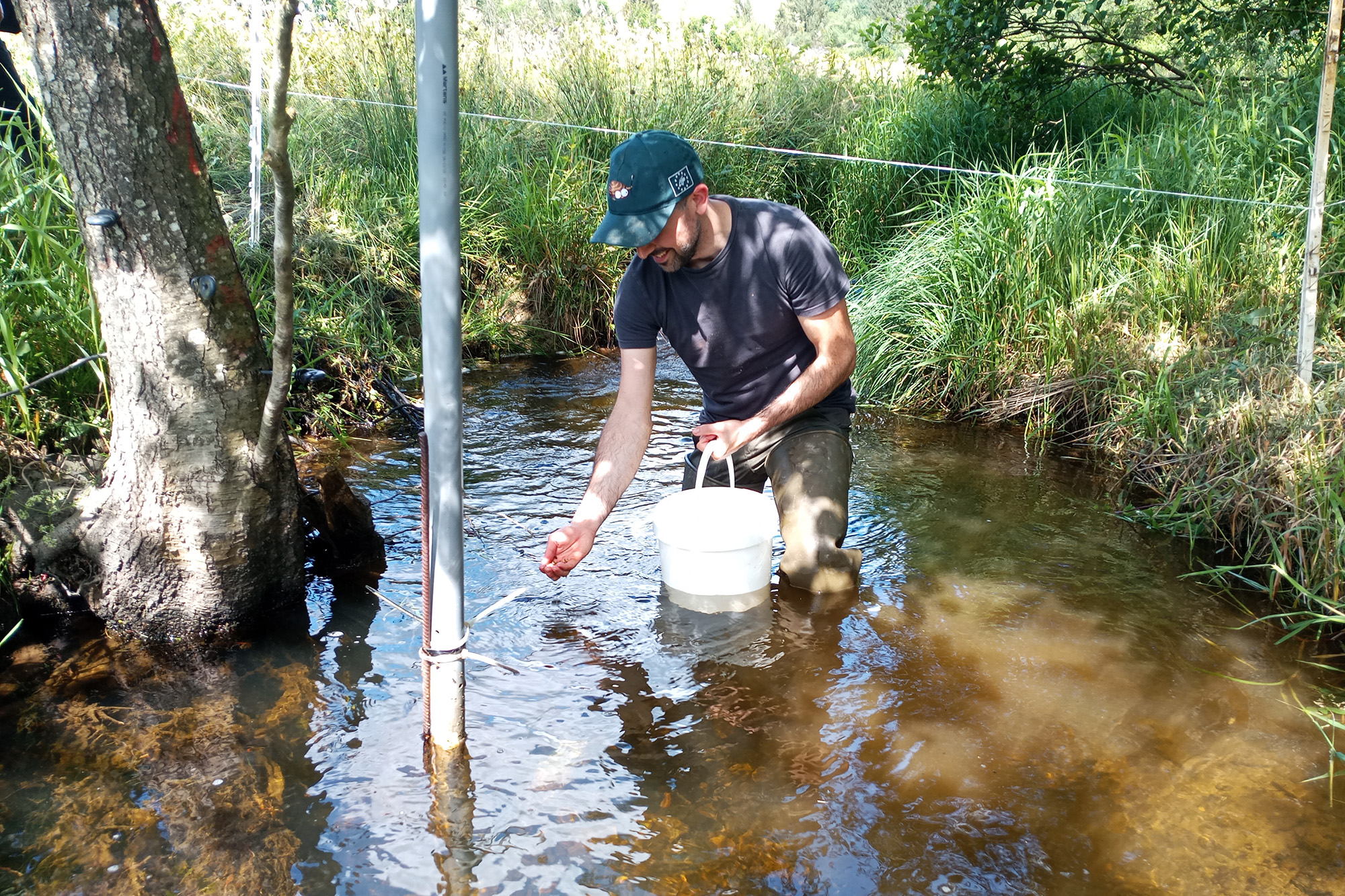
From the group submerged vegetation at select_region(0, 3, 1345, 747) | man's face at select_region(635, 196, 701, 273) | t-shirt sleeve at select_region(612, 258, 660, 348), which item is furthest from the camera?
submerged vegetation at select_region(0, 3, 1345, 747)

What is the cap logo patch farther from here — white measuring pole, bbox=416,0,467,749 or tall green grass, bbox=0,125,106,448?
tall green grass, bbox=0,125,106,448

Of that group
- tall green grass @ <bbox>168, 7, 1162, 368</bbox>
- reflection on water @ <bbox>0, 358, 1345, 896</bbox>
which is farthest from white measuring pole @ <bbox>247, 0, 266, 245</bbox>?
reflection on water @ <bbox>0, 358, 1345, 896</bbox>

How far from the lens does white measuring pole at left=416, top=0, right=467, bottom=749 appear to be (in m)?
1.82

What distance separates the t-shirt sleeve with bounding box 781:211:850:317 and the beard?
0.30 m

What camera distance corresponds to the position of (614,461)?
301 cm

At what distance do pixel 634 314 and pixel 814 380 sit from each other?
0.64 meters

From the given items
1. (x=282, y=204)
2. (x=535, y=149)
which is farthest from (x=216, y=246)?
(x=535, y=149)

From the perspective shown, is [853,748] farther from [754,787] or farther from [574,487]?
[574,487]

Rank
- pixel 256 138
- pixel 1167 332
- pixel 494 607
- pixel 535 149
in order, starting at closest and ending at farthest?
pixel 494 607
pixel 1167 332
pixel 256 138
pixel 535 149

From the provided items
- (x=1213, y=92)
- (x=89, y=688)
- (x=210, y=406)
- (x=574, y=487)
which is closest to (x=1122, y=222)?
(x=1213, y=92)

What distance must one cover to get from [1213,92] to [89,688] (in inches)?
243

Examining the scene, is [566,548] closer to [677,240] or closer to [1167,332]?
[677,240]

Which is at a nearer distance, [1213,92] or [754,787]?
[754,787]

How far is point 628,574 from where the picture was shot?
11.6ft
